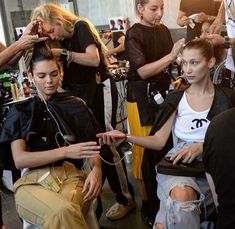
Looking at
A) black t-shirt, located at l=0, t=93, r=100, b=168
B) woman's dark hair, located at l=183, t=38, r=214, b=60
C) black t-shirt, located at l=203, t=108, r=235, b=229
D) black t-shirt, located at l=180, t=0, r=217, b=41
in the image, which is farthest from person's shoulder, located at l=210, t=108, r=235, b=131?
black t-shirt, located at l=180, t=0, r=217, b=41

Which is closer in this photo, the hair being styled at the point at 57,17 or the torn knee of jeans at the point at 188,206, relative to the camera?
the torn knee of jeans at the point at 188,206

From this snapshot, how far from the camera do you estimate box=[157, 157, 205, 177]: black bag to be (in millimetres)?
1616

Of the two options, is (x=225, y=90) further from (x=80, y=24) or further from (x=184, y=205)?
(x=80, y=24)

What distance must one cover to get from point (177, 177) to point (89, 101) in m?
0.94

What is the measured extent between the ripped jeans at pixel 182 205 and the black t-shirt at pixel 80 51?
3.00ft

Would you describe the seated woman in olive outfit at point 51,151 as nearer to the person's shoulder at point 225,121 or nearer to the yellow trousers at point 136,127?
the yellow trousers at point 136,127

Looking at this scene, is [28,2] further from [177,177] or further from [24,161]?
[177,177]

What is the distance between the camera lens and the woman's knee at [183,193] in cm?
153

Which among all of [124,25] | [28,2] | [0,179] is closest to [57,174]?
[0,179]

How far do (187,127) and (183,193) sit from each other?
1.37ft

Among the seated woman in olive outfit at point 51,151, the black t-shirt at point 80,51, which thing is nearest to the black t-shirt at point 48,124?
the seated woman in olive outfit at point 51,151

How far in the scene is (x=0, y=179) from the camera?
299 centimetres

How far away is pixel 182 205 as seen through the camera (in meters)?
1.49

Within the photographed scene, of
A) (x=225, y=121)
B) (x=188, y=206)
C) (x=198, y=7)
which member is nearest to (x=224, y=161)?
(x=225, y=121)
